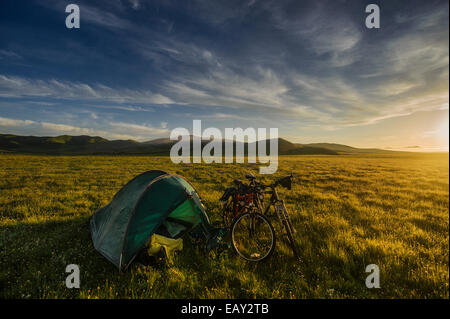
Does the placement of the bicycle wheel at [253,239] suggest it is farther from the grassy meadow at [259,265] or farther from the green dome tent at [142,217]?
the green dome tent at [142,217]

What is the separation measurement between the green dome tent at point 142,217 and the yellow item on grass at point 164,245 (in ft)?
1.14

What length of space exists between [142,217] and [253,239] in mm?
3335

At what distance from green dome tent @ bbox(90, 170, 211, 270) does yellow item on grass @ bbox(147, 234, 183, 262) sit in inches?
13.7

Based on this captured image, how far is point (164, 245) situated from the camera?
17.1 ft

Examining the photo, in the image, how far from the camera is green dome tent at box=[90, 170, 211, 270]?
4.80 m

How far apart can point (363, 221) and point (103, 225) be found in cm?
981

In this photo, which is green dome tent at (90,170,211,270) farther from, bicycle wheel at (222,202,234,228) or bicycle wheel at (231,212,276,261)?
bicycle wheel at (231,212,276,261)

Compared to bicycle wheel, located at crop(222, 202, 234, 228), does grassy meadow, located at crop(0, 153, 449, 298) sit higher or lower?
lower

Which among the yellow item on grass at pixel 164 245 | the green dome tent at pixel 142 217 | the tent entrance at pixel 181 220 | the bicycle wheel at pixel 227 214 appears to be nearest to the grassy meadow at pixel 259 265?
the yellow item on grass at pixel 164 245

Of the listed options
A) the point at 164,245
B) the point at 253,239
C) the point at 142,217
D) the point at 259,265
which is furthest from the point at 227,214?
the point at 142,217

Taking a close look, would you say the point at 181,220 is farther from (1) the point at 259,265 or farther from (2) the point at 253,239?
(1) the point at 259,265

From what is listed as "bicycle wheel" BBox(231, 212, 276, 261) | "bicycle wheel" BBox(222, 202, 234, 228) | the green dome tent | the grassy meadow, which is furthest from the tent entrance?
"bicycle wheel" BBox(231, 212, 276, 261)
